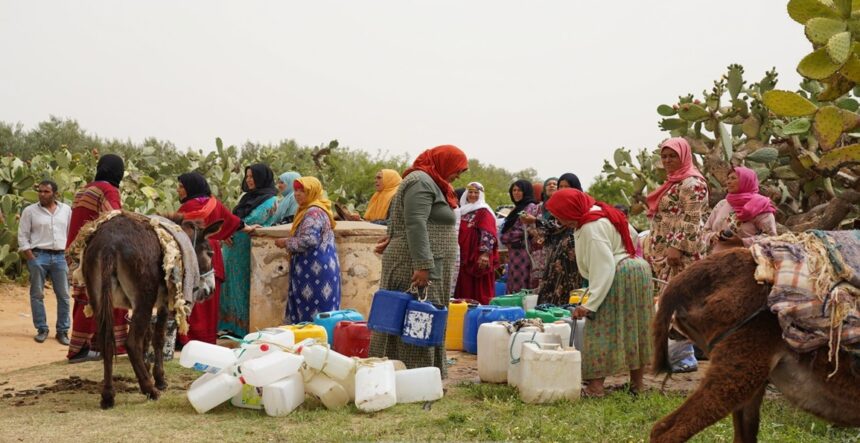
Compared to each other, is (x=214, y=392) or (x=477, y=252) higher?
(x=477, y=252)

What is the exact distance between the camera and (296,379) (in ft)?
21.5

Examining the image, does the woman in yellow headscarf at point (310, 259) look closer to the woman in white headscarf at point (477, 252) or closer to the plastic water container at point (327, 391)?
the woman in white headscarf at point (477, 252)

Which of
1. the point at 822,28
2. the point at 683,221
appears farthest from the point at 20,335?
the point at 822,28

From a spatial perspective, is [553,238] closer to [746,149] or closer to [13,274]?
[746,149]

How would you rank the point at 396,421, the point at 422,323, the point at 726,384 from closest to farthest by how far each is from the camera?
the point at 726,384, the point at 396,421, the point at 422,323

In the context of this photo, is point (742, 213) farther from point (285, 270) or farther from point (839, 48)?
point (285, 270)

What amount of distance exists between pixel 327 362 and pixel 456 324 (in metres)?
3.24

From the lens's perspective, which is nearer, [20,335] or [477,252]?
[477,252]

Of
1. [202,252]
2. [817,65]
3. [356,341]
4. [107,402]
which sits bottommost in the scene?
[107,402]

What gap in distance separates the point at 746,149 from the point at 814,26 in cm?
441

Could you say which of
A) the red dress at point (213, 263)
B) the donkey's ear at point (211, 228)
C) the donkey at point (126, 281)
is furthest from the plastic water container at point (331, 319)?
the donkey at point (126, 281)

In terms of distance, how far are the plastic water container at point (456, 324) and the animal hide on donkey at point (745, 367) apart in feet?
17.2

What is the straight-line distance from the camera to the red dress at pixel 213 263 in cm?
935

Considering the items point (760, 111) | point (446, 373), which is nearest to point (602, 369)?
point (446, 373)
